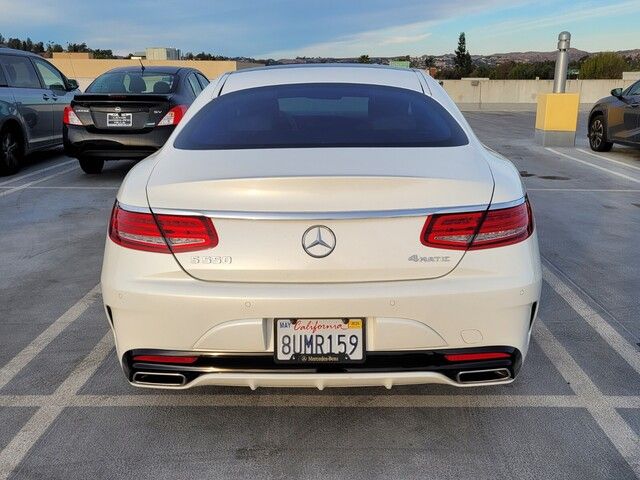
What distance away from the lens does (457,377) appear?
102 inches

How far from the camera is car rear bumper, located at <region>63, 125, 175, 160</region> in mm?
8453

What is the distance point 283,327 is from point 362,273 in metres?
0.37

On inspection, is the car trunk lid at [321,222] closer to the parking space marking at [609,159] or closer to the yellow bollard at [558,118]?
the parking space marking at [609,159]

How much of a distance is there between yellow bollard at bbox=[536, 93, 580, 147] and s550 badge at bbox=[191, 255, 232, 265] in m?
12.4

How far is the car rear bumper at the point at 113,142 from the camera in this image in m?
8.45

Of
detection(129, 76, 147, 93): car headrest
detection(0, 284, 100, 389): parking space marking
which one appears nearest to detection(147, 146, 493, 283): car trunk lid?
detection(0, 284, 100, 389): parking space marking

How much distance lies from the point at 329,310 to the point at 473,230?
64 centimetres

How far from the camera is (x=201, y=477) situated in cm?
255

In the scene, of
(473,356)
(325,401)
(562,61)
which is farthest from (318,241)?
(562,61)

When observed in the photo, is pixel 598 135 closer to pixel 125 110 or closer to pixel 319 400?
pixel 125 110

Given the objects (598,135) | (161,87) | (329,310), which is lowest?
(598,135)

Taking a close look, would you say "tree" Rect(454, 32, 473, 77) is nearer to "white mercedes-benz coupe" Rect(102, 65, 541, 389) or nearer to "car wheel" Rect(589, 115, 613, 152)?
"car wheel" Rect(589, 115, 613, 152)

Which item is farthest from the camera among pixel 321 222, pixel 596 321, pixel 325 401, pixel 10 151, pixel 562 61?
pixel 562 61

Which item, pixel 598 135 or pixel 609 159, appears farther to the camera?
pixel 598 135
